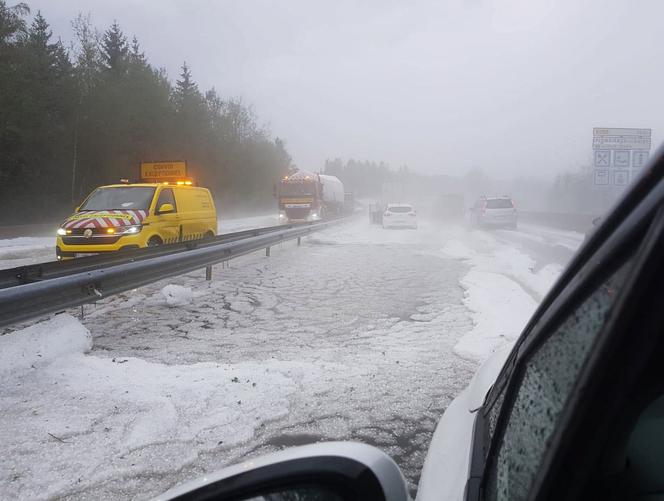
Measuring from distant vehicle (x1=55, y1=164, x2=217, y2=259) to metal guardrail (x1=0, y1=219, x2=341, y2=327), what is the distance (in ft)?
4.62

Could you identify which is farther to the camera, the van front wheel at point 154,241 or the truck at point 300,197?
the truck at point 300,197

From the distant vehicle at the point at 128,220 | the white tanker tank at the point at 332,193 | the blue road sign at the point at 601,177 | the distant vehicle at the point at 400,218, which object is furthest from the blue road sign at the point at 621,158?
the white tanker tank at the point at 332,193

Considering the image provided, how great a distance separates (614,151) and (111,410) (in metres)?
16.9

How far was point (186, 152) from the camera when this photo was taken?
5119 centimetres

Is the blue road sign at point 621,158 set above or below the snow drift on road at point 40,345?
above

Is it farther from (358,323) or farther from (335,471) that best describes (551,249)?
(335,471)

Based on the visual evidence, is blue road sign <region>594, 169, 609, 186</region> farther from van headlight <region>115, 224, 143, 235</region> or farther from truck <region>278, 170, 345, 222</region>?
truck <region>278, 170, 345, 222</region>

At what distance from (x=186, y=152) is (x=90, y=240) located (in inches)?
1698

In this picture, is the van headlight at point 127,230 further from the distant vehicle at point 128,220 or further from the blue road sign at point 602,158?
the blue road sign at point 602,158

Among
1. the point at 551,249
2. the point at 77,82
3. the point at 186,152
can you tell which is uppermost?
the point at 77,82

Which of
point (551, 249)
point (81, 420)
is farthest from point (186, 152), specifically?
point (81, 420)

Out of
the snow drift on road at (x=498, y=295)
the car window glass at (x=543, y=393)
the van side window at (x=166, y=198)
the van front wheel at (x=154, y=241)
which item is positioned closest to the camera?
the car window glass at (x=543, y=393)

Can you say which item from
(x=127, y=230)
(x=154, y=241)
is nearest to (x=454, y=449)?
(x=127, y=230)

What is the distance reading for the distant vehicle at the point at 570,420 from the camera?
2.46ft
